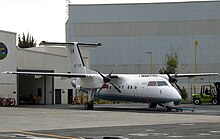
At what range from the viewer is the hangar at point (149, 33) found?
81.5 m

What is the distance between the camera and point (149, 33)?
271ft

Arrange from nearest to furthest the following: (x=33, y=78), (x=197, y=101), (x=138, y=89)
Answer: (x=138, y=89), (x=197, y=101), (x=33, y=78)

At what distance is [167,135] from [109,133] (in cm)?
229

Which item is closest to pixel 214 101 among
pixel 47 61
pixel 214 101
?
pixel 214 101

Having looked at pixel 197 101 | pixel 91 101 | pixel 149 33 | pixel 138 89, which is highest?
pixel 149 33

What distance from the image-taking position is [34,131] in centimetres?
2064

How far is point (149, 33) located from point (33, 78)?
27150mm

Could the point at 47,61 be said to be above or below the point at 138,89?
above

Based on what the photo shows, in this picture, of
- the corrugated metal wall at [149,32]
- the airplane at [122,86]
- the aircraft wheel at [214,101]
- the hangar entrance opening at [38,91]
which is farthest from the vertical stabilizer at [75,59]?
the corrugated metal wall at [149,32]

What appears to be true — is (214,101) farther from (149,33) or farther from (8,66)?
(149,33)

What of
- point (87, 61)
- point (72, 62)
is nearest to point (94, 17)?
point (87, 61)

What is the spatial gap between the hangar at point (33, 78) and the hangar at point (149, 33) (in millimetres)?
18446

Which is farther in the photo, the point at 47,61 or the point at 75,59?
the point at 47,61

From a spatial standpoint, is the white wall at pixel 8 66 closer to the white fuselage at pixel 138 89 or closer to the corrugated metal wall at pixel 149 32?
the white fuselage at pixel 138 89
